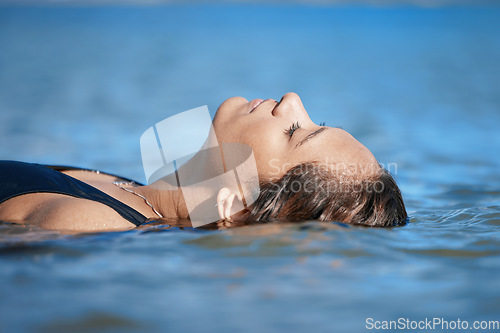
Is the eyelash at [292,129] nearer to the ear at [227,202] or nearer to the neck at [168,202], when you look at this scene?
the ear at [227,202]

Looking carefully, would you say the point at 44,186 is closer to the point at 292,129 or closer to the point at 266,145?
the point at 266,145

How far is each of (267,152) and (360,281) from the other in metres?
1.11

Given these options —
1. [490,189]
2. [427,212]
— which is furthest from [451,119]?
[427,212]

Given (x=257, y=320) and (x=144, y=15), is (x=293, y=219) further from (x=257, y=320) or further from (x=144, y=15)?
(x=144, y=15)

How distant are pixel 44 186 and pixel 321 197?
1775 mm

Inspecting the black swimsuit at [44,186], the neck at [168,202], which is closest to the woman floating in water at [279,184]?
the black swimsuit at [44,186]

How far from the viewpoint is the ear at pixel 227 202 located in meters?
3.53

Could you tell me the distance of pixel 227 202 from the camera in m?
3.54

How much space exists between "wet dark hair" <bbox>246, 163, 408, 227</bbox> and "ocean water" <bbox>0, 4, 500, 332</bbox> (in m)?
0.18

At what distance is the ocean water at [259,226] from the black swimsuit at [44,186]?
0.31 meters

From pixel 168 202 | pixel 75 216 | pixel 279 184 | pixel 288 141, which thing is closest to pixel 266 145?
pixel 288 141

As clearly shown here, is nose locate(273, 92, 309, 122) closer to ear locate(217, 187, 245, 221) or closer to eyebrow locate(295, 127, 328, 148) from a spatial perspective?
eyebrow locate(295, 127, 328, 148)

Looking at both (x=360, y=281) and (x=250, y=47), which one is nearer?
(x=360, y=281)

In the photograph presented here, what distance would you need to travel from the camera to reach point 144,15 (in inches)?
1101
